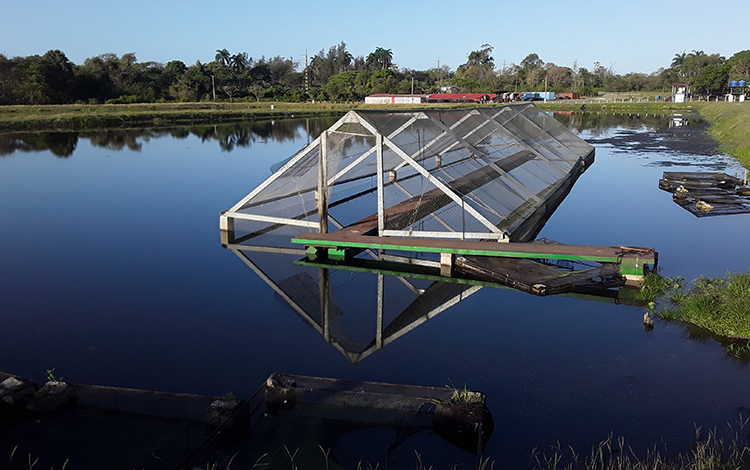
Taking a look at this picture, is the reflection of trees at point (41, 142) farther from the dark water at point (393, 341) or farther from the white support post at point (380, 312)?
the white support post at point (380, 312)

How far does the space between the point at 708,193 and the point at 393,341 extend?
13.1m

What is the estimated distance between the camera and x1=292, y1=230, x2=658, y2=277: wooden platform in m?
8.92

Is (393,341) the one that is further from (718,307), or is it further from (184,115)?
(184,115)

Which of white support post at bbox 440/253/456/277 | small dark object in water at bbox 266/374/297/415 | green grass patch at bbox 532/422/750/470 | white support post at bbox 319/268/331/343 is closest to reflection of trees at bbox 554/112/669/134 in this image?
white support post at bbox 440/253/456/277


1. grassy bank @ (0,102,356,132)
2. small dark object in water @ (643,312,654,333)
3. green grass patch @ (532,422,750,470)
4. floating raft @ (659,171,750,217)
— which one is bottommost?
green grass patch @ (532,422,750,470)

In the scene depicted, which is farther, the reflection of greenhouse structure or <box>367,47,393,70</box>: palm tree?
<box>367,47,393,70</box>: palm tree

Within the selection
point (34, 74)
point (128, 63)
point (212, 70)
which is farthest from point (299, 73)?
point (34, 74)

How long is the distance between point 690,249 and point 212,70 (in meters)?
84.2

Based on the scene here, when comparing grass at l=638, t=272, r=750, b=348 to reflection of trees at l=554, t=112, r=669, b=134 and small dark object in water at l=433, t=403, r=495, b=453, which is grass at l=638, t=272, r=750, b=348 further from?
reflection of trees at l=554, t=112, r=669, b=134

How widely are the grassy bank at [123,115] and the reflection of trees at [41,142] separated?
462cm

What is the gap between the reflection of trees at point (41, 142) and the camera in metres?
28.2

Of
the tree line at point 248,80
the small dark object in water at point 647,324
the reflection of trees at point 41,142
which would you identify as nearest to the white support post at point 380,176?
the small dark object in water at point 647,324

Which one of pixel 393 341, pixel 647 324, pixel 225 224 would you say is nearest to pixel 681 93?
pixel 225 224

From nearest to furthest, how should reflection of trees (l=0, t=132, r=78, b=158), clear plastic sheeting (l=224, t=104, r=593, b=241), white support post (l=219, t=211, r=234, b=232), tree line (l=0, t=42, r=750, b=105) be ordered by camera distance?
clear plastic sheeting (l=224, t=104, r=593, b=241)
white support post (l=219, t=211, r=234, b=232)
reflection of trees (l=0, t=132, r=78, b=158)
tree line (l=0, t=42, r=750, b=105)
